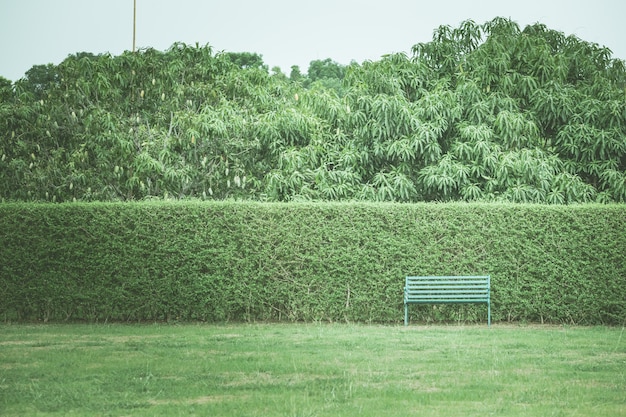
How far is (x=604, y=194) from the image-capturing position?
54.9 ft

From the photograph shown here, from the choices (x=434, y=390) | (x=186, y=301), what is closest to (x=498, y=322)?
(x=186, y=301)

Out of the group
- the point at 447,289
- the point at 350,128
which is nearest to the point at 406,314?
the point at 447,289

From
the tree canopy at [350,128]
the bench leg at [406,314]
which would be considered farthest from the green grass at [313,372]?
the tree canopy at [350,128]

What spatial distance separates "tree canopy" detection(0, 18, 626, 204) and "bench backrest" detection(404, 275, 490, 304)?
2799 mm

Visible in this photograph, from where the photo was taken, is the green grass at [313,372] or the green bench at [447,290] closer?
the green grass at [313,372]

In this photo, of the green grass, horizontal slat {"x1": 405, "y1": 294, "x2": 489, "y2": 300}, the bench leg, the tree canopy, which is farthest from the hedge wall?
the tree canopy

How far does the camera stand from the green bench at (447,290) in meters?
13.8

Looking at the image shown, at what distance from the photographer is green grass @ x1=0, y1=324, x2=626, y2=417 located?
669cm

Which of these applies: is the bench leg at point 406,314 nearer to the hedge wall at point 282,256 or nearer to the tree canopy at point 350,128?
the hedge wall at point 282,256

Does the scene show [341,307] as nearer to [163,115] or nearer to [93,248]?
[93,248]

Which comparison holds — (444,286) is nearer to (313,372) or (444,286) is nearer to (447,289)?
(447,289)

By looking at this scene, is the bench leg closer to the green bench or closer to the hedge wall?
the green bench

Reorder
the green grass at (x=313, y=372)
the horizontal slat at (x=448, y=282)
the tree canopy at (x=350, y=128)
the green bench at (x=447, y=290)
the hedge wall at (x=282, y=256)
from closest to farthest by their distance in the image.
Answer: the green grass at (x=313, y=372)
the green bench at (x=447, y=290)
the horizontal slat at (x=448, y=282)
the hedge wall at (x=282, y=256)
the tree canopy at (x=350, y=128)

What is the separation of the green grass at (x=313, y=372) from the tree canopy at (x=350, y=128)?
499 cm
